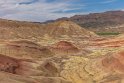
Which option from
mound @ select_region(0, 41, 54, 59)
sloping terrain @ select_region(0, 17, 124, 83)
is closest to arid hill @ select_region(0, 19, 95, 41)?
sloping terrain @ select_region(0, 17, 124, 83)

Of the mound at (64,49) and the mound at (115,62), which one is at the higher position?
the mound at (115,62)

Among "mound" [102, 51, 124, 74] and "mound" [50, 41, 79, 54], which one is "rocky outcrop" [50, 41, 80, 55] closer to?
"mound" [50, 41, 79, 54]

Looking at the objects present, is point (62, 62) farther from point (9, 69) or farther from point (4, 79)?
point (4, 79)

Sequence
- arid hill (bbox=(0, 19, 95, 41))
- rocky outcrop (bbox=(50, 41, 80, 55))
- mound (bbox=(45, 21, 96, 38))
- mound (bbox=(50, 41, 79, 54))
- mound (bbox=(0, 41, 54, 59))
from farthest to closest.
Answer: mound (bbox=(45, 21, 96, 38))
arid hill (bbox=(0, 19, 95, 41))
mound (bbox=(50, 41, 79, 54))
rocky outcrop (bbox=(50, 41, 80, 55))
mound (bbox=(0, 41, 54, 59))

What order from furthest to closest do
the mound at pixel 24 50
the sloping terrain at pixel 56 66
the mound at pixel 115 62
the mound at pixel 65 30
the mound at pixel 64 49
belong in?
the mound at pixel 65 30 → the mound at pixel 64 49 → the mound at pixel 24 50 → the mound at pixel 115 62 → the sloping terrain at pixel 56 66

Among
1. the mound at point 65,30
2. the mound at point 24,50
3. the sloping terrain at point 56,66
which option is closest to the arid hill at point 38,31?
the mound at point 65,30

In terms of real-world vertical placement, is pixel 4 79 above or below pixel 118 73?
above

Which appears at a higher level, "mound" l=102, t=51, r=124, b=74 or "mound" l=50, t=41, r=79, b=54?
"mound" l=102, t=51, r=124, b=74

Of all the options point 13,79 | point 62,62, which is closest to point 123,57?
point 62,62

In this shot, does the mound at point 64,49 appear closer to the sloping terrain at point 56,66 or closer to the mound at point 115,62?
the sloping terrain at point 56,66

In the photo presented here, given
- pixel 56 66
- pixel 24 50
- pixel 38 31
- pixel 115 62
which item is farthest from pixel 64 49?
pixel 38 31

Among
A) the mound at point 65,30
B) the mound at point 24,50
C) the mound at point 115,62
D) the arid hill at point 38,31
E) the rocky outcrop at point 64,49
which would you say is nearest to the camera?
the mound at point 115,62
